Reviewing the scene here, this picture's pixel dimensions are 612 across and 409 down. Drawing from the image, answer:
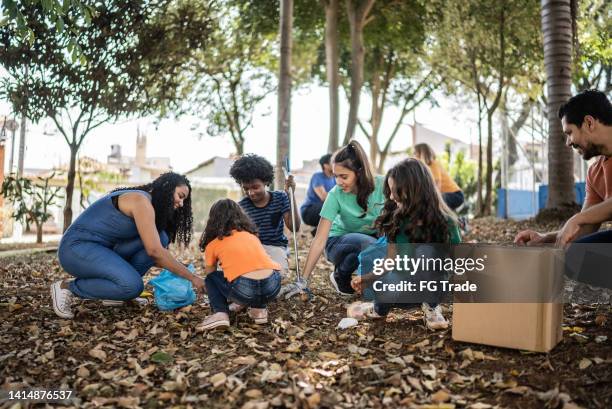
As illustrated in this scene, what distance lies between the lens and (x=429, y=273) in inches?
136

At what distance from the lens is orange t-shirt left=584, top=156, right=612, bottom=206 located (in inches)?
128

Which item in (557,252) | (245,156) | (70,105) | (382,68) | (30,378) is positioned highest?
(382,68)

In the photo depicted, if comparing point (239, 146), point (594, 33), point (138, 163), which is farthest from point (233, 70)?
point (138, 163)

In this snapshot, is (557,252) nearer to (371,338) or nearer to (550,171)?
(371,338)

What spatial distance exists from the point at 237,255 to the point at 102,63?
262 inches

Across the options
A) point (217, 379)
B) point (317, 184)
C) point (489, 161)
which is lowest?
point (217, 379)

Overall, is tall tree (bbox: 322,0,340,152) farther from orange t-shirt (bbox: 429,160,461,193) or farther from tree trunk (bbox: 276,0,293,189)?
orange t-shirt (bbox: 429,160,461,193)

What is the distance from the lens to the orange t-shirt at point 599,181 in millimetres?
3252

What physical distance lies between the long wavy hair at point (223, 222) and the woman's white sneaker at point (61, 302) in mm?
1047

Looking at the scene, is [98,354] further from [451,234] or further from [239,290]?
[451,234]

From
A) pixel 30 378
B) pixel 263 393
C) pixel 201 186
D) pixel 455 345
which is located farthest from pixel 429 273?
pixel 201 186

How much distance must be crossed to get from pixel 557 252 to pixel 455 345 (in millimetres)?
746

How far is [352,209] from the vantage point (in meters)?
4.27

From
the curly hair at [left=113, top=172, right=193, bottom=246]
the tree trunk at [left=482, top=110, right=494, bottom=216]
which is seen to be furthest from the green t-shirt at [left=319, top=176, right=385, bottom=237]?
the tree trunk at [left=482, top=110, right=494, bottom=216]
